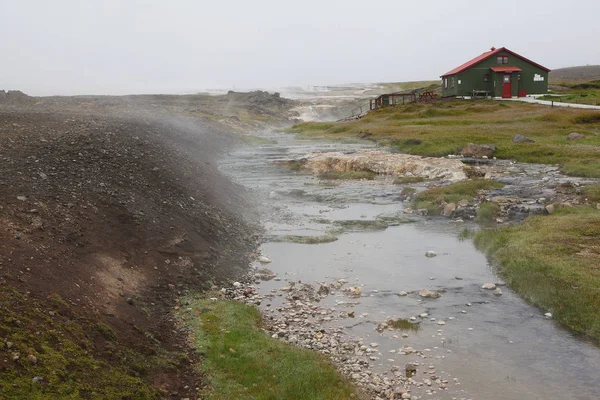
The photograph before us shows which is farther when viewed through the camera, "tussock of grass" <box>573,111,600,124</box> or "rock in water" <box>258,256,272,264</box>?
"tussock of grass" <box>573,111,600,124</box>

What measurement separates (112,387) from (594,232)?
21900mm

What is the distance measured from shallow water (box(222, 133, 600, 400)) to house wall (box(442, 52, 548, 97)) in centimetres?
7321

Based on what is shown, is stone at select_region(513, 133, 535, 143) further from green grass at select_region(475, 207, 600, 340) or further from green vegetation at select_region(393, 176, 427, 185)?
green grass at select_region(475, 207, 600, 340)

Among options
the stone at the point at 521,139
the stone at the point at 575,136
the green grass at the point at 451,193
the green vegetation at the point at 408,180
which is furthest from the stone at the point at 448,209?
the stone at the point at 575,136

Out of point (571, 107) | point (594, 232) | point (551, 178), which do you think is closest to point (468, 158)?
point (551, 178)

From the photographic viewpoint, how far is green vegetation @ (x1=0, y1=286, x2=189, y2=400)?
9.89 m

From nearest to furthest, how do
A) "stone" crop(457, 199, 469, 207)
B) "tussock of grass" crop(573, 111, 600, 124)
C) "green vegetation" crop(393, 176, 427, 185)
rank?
"stone" crop(457, 199, 469, 207), "green vegetation" crop(393, 176, 427, 185), "tussock of grass" crop(573, 111, 600, 124)

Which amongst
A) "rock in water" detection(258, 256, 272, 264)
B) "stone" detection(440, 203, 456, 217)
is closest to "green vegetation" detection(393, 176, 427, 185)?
"stone" detection(440, 203, 456, 217)

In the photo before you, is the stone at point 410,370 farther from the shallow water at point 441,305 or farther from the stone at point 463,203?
the stone at point 463,203

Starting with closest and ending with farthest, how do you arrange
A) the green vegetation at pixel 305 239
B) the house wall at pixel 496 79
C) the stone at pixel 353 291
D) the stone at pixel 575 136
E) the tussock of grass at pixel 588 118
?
1. the stone at pixel 353 291
2. the green vegetation at pixel 305 239
3. the stone at pixel 575 136
4. the tussock of grass at pixel 588 118
5. the house wall at pixel 496 79

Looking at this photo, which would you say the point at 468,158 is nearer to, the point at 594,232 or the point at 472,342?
the point at 594,232

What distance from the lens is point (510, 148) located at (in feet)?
173

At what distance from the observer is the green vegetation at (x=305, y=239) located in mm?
27062

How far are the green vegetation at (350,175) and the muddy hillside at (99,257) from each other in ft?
56.2
